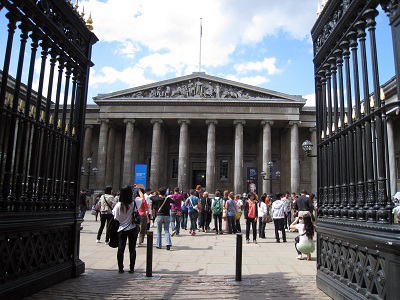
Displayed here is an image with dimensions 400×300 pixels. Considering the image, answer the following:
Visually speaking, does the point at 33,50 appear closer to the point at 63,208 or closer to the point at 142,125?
the point at 63,208

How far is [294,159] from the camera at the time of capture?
4509cm

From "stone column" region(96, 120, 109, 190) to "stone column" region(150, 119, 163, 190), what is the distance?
18.6ft

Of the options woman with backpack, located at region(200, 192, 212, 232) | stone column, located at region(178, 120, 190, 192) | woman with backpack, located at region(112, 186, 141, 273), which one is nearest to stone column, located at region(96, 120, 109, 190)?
stone column, located at region(178, 120, 190, 192)

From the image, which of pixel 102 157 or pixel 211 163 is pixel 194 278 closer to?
pixel 211 163

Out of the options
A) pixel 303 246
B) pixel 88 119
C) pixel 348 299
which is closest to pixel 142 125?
pixel 88 119

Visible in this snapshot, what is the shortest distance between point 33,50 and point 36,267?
137 inches

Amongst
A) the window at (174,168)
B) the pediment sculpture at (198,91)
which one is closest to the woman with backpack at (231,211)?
the pediment sculpture at (198,91)

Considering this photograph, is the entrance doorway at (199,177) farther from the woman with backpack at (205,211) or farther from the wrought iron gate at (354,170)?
the wrought iron gate at (354,170)

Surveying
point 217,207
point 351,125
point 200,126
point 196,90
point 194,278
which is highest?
point 196,90

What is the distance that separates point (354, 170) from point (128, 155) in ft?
138

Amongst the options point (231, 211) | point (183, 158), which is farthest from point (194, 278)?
point (183, 158)

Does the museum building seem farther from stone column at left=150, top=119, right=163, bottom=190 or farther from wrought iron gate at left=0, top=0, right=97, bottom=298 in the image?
wrought iron gate at left=0, top=0, right=97, bottom=298

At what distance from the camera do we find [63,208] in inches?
298

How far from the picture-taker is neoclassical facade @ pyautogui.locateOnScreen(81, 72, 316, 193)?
150ft
